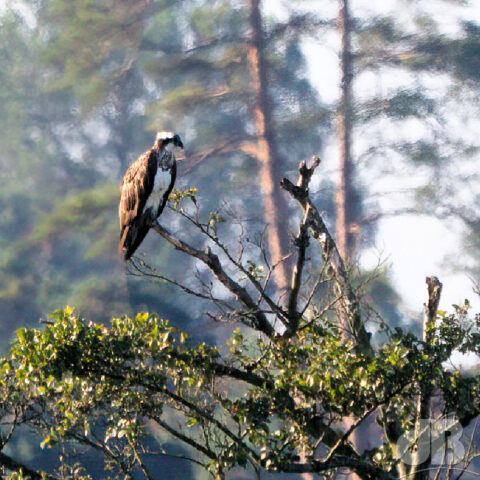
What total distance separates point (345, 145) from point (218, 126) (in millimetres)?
1505

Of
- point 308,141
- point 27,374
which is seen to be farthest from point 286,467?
point 308,141

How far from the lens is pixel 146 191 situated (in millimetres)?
3867

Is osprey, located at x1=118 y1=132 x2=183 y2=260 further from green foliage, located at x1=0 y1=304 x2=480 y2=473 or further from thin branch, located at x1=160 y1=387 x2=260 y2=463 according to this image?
thin branch, located at x1=160 y1=387 x2=260 y2=463

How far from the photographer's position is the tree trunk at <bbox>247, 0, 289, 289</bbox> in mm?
Result: 7715

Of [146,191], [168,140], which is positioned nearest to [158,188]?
[146,191]

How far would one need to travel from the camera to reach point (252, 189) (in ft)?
26.1

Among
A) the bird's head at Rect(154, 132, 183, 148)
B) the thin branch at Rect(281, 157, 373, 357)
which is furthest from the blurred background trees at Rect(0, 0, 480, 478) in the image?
the thin branch at Rect(281, 157, 373, 357)

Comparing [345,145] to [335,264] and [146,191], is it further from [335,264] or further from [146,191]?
[335,264]

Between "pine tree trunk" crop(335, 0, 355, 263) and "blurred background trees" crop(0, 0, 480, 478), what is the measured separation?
17 millimetres

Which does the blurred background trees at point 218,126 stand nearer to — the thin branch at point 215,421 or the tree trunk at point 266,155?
the tree trunk at point 266,155

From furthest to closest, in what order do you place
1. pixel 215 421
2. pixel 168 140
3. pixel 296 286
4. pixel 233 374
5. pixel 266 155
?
1. pixel 266 155
2. pixel 168 140
3. pixel 296 286
4. pixel 233 374
5. pixel 215 421

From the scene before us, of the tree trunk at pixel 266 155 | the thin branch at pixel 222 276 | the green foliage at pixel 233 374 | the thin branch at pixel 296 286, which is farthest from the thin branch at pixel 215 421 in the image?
the tree trunk at pixel 266 155

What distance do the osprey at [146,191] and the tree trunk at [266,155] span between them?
3.57 meters

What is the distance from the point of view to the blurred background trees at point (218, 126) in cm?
773
